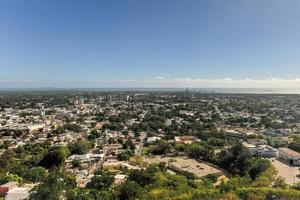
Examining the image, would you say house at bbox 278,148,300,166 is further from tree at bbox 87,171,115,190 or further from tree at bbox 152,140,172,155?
tree at bbox 87,171,115,190

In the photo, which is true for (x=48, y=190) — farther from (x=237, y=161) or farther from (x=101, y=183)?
(x=237, y=161)

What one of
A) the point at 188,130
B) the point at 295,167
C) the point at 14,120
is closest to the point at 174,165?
the point at 295,167

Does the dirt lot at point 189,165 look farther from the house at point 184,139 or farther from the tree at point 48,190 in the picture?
the tree at point 48,190

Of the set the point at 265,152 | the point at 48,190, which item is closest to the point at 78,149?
the point at 48,190

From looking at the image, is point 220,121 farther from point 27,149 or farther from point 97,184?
point 97,184

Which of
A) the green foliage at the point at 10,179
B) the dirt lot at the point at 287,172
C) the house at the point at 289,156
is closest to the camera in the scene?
the green foliage at the point at 10,179

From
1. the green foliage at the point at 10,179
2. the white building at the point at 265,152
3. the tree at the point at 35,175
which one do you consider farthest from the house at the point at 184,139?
the green foliage at the point at 10,179
